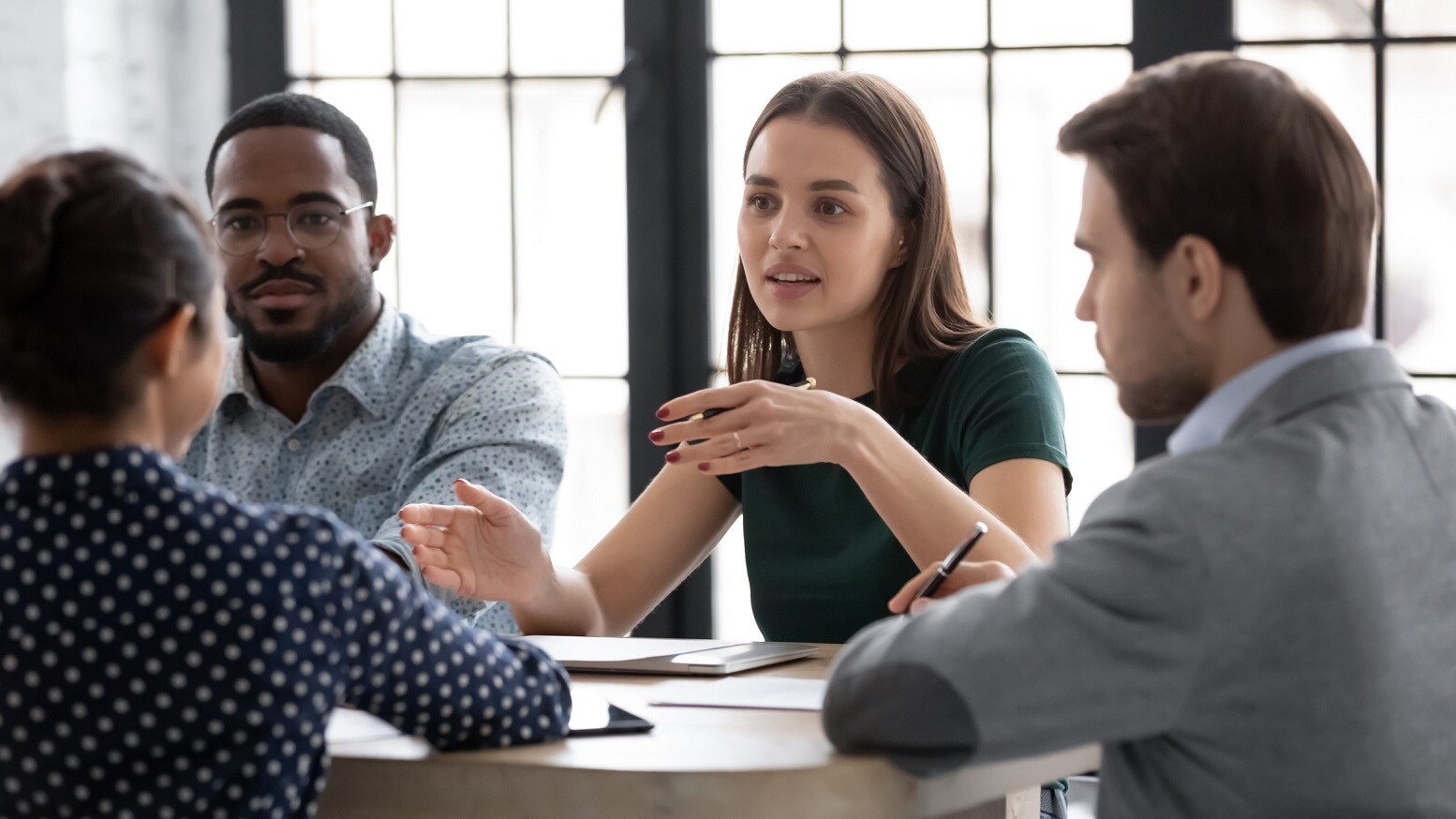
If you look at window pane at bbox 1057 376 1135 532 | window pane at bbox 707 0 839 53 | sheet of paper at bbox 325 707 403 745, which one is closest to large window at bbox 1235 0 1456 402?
window pane at bbox 1057 376 1135 532

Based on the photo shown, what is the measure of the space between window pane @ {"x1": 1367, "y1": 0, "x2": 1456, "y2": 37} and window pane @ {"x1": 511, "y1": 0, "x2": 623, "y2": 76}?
1.35 meters

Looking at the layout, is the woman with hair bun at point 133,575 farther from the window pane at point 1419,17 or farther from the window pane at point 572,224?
the window pane at point 1419,17

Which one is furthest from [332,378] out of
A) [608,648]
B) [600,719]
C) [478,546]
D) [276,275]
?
[600,719]

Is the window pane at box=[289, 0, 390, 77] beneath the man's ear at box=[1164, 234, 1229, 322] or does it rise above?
above

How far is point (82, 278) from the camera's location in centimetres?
100

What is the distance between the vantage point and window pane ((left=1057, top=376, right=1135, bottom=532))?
2801 millimetres

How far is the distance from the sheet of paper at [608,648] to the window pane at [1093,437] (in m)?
1.27

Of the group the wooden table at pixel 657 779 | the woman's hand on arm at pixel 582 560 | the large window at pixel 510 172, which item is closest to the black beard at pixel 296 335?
the woman's hand on arm at pixel 582 560

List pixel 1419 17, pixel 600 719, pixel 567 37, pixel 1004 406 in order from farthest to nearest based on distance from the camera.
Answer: pixel 567 37 < pixel 1419 17 < pixel 1004 406 < pixel 600 719

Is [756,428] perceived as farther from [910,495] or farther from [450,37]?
[450,37]

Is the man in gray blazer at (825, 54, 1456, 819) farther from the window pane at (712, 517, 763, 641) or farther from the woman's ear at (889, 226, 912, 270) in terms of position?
the window pane at (712, 517, 763, 641)

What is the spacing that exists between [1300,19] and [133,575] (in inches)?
88.8

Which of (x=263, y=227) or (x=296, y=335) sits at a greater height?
(x=263, y=227)

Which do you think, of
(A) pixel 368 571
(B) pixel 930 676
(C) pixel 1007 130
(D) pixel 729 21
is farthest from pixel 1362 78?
(A) pixel 368 571
